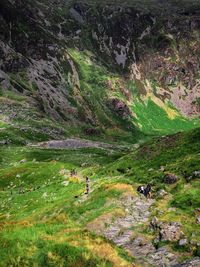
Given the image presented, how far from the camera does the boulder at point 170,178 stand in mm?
50909

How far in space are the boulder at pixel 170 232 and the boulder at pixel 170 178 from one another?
14424 millimetres

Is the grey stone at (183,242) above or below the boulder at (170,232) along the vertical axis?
below

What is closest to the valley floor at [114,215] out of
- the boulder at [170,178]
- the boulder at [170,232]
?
the boulder at [170,232]

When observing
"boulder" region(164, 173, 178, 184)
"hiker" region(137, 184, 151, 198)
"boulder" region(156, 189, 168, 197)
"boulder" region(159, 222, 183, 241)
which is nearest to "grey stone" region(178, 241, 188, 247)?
"boulder" region(159, 222, 183, 241)

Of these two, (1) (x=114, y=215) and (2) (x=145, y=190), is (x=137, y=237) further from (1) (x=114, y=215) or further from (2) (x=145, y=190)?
(2) (x=145, y=190)

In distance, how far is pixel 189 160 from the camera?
5509 cm

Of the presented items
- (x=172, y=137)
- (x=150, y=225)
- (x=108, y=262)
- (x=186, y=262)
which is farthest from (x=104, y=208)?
(x=172, y=137)

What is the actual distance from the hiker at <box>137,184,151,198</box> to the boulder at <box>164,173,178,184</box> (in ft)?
8.29

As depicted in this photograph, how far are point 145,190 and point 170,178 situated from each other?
4.19 m

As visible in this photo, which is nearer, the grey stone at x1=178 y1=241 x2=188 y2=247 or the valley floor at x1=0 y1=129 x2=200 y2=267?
the valley floor at x1=0 y1=129 x2=200 y2=267

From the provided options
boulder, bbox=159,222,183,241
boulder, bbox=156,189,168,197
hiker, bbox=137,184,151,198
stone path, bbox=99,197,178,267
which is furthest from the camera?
hiker, bbox=137,184,151,198

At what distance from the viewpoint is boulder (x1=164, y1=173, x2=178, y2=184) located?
50.9m

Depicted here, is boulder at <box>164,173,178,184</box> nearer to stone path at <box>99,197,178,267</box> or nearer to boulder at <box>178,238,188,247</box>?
stone path at <box>99,197,178,267</box>

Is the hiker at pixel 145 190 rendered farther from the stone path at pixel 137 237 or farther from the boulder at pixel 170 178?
the boulder at pixel 170 178
